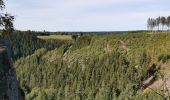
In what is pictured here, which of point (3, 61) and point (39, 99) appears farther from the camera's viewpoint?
point (39, 99)

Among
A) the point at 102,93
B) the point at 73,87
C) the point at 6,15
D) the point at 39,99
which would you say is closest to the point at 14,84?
the point at 6,15

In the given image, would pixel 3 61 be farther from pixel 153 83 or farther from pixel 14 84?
pixel 153 83

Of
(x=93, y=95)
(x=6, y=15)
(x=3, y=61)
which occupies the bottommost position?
(x=93, y=95)

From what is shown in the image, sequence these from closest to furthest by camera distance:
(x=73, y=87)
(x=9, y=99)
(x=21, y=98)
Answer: (x=9, y=99) < (x=21, y=98) < (x=73, y=87)

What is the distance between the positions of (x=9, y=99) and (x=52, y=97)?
458 ft

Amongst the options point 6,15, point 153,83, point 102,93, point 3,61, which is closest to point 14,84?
point 3,61

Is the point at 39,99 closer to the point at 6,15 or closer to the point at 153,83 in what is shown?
the point at 153,83

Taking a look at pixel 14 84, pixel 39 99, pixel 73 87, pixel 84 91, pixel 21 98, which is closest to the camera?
pixel 14 84

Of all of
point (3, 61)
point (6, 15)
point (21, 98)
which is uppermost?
point (6, 15)

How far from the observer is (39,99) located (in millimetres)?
149875

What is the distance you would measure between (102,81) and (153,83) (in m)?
27.1

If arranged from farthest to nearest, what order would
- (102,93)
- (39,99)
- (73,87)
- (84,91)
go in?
(73,87)
(84,91)
(102,93)
(39,99)

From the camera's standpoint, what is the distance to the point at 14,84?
20484 millimetres

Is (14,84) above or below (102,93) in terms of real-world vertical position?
above
